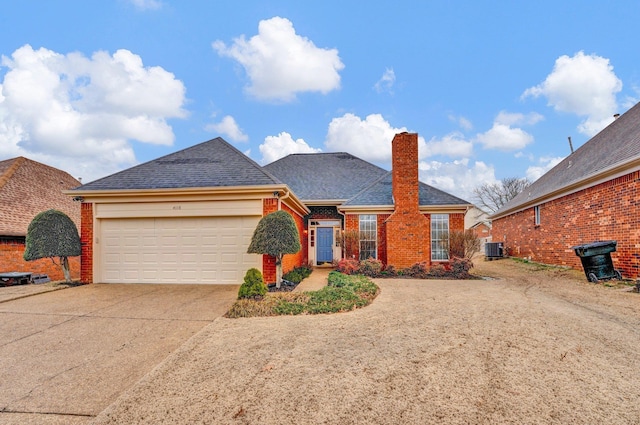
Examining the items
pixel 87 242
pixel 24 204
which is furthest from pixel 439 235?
pixel 24 204

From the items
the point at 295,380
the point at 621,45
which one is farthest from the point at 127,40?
the point at 621,45

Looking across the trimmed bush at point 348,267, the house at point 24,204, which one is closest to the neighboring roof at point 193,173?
the trimmed bush at point 348,267

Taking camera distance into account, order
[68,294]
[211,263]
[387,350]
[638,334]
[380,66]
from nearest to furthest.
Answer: [387,350] < [638,334] < [68,294] < [211,263] < [380,66]

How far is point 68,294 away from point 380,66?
1190 cm

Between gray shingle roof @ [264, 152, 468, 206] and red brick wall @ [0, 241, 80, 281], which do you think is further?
gray shingle roof @ [264, 152, 468, 206]

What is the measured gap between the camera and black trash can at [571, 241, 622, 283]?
8750 millimetres

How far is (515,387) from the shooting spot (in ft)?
9.66

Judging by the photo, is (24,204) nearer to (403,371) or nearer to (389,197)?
(389,197)

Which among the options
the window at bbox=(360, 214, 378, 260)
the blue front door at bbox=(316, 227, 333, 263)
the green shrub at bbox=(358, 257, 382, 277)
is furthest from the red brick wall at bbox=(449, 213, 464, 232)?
the blue front door at bbox=(316, 227, 333, 263)

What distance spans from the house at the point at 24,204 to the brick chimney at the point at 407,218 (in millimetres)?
13752

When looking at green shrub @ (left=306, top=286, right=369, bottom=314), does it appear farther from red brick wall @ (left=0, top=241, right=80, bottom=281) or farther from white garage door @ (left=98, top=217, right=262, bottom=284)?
red brick wall @ (left=0, top=241, right=80, bottom=281)

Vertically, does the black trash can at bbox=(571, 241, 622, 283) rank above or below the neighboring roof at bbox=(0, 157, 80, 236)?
below

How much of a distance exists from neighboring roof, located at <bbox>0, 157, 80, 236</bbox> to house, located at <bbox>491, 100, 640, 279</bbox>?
21.1 m

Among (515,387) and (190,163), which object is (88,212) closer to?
(190,163)
